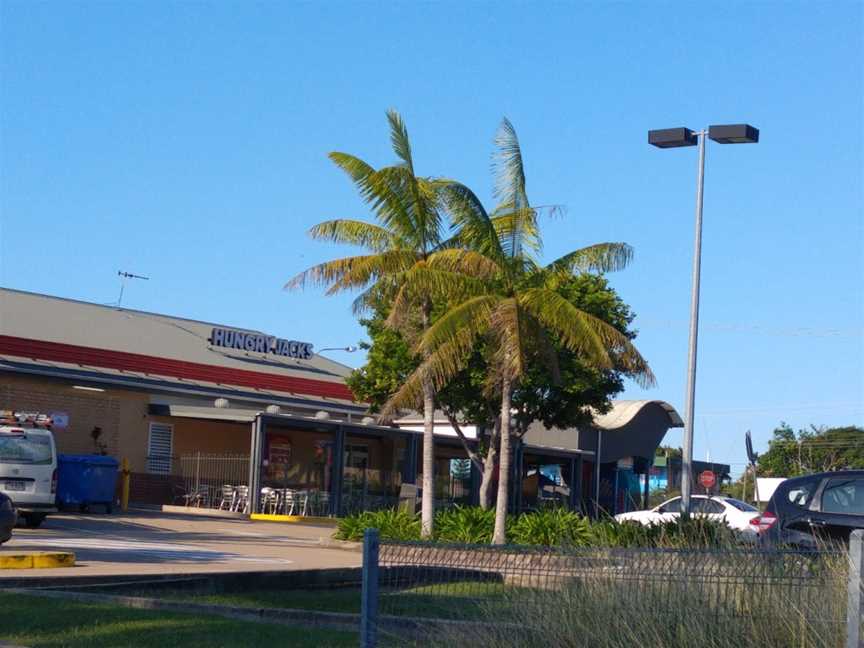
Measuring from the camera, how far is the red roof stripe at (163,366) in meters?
35.1

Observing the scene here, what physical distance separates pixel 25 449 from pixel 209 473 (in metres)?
13.4

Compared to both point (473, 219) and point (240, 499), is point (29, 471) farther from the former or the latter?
point (240, 499)

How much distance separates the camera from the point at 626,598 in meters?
7.63

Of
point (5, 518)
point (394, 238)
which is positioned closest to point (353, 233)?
point (394, 238)

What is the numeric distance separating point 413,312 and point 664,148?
20.8 feet

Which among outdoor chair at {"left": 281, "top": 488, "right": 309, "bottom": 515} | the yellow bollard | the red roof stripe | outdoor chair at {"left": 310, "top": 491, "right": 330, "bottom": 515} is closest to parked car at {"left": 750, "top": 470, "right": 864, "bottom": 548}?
the yellow bollard

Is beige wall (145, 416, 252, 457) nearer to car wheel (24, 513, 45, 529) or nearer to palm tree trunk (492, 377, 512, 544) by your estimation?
car wheel (24, 513, 45, 529)

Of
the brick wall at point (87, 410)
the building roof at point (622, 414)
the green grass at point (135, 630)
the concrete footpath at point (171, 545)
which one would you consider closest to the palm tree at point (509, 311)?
the concrete footpath at point (171, 545)

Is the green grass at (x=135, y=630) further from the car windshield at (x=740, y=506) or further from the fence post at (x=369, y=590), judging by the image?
the car windshield at (x=740, y=506)

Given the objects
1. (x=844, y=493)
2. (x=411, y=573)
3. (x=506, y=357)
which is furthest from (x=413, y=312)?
(x=411, y=573)

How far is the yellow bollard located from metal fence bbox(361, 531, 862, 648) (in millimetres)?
27170

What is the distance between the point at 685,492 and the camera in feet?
78.9

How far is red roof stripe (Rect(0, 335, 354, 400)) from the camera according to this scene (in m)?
35.1

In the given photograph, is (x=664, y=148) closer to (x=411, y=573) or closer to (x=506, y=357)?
(x=506, y=357)
